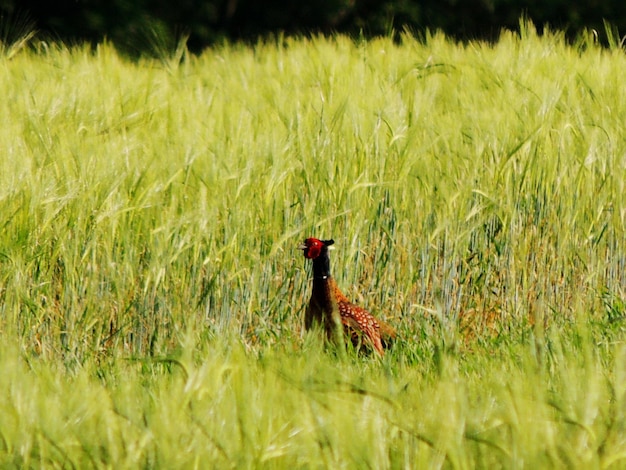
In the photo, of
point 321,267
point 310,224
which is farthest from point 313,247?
point 310,224

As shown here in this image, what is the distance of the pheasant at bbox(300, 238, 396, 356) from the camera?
247 centimetres

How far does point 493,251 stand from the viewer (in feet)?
9.35

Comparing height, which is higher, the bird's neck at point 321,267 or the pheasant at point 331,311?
the bird's neck at point 321,267

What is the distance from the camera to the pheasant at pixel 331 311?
2.47 meters

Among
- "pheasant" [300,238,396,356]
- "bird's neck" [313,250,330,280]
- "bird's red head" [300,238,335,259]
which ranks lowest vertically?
"pheasant" [300,238,396,356]

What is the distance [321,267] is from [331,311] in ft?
0.43

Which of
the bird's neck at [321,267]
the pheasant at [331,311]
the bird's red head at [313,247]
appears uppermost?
the bird's red head at [313,247]

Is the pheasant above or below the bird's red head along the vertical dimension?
below

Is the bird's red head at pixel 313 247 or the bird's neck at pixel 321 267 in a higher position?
the bird's red head at pixel 313 247

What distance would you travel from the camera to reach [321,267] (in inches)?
100

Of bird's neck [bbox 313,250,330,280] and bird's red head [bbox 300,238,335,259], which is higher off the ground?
bird's red head [bbox 300,238,335,259]

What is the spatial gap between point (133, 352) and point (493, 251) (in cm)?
103

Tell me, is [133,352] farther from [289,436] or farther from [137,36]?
[137,36]

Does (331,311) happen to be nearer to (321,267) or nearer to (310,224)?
(321,267)
